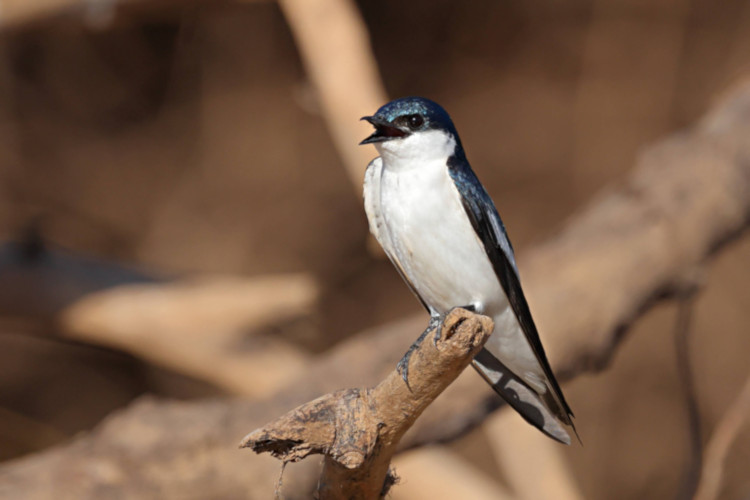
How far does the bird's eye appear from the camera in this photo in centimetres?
153

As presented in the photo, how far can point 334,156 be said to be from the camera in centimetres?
447

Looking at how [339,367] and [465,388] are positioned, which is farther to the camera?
[339,367]

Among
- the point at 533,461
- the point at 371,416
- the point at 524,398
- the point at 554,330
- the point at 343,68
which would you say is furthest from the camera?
the point at 533,461

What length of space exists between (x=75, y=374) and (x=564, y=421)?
3.26 metres

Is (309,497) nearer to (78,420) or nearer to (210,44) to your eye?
(78,420)

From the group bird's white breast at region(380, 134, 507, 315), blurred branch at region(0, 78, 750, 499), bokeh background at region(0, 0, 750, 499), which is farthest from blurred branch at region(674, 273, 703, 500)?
bokeh background at region(0, 0, 750, 499)

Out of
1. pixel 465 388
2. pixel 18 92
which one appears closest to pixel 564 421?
pixel 465 388

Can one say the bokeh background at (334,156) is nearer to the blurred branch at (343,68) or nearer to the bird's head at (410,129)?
the blurred branch at (343,68)

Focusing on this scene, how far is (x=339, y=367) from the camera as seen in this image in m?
2.63

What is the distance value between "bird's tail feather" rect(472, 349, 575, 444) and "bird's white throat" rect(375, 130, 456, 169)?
44cm

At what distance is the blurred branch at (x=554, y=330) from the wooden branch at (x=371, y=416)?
114 cm

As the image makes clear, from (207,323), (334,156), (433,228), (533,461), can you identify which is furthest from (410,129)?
(334,156)

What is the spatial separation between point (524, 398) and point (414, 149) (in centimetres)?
56

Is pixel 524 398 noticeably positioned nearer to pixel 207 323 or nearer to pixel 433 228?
pixel 433 228
